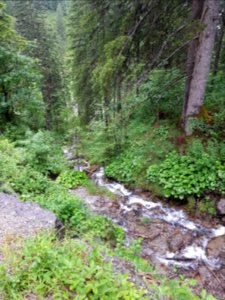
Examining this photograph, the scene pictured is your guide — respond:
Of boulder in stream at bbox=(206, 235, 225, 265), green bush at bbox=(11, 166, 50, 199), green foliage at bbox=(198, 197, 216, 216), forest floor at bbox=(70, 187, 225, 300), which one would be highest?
green bush at bbox=(11, 166, 50, 199)

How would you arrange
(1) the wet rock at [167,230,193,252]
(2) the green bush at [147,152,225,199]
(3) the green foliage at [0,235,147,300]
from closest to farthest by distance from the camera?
1. (3) the green foliage at [0,235,147,300]
2. (1) the wet rock at [167,230,193,252]
3. (2) the green bush at [147,152,225,199]

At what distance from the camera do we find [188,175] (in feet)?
22.6

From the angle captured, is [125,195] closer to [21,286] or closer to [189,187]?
[189,187]

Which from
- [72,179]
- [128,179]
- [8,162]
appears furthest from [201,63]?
[8,162]

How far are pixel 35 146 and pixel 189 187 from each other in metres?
5.09

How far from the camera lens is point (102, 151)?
31.8 ft

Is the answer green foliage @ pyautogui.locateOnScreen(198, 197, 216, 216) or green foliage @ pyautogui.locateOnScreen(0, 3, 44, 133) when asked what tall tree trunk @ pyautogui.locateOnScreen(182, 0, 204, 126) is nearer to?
green foliage @ pyautogui.locateOnScreen(198, 197, 216, 216)

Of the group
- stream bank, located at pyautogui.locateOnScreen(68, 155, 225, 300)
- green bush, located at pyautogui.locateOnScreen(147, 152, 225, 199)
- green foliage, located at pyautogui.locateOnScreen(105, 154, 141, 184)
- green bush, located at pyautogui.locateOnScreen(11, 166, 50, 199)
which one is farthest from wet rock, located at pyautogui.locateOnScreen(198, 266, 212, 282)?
green bush, located at pyautogui.locateOnScreen(11, 166, 50, 199)

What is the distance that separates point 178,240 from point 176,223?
0.63 meters

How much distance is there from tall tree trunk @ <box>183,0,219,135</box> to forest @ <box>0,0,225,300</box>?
0.10ft

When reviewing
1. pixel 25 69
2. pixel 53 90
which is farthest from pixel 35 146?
pixel 53 90

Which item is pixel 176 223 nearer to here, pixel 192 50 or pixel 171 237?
pixel 171 237

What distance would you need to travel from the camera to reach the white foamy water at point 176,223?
5.07 metres

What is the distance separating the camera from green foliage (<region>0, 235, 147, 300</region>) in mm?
2195
